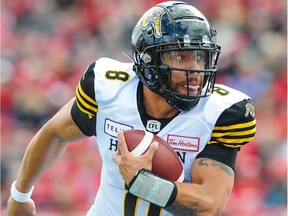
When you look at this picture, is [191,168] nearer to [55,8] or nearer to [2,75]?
[2,75]

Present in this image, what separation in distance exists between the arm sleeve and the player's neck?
22 centimetres

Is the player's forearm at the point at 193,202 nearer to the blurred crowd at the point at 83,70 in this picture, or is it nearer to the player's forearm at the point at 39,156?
the player's forearm at the point at 39,156

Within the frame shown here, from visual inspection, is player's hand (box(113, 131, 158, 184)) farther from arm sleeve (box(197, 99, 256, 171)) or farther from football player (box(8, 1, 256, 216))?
arm sleeve (box(197, 99, 256, 171))

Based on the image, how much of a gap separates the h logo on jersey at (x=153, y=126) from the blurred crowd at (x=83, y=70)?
329 cm

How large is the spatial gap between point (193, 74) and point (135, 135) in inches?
14.4

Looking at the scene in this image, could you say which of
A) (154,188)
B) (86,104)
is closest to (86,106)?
(86,104)

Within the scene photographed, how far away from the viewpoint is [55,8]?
9.51 m

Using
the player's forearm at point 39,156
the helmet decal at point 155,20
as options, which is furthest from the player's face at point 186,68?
the player's forearm at point 39,156

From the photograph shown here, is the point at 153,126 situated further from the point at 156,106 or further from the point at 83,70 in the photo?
the point at 83,70

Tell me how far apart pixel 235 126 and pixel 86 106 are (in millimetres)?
713

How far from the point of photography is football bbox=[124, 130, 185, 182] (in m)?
3.25

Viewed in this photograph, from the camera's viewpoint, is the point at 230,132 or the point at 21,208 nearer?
the point at 230,132

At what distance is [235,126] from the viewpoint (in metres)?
3.32

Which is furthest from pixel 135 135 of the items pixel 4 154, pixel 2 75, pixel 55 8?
pixel 55 8
